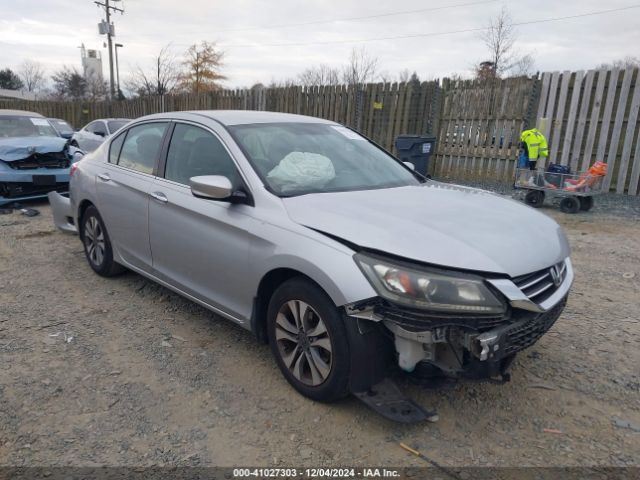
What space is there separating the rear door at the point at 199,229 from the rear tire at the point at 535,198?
6.98 meters

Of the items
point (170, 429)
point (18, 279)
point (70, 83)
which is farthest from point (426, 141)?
point (70, 83)

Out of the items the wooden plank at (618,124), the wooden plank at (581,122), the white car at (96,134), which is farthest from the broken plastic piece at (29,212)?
the wooden plank at (618,124)

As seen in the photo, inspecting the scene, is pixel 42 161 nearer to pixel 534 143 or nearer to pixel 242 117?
pixel 242 117

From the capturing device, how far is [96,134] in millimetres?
13508

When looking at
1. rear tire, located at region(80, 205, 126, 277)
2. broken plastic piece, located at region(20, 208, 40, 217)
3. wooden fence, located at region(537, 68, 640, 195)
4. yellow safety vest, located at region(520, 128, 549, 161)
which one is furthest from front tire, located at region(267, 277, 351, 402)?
wooden fence, located at region(537, 68, 640, 195)

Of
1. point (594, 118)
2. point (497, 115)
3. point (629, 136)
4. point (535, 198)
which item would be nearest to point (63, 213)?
point (535, 198)

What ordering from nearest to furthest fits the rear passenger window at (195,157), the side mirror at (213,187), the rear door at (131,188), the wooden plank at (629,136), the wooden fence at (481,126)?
1. the side mirror at (213,187)
2. the rear passenger window at (195,157)
3. the rear door at (131,188)
4. the wooden plank at (629,136)
5. the wooden fence at (481,126)

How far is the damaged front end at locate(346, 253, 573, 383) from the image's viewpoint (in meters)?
2.29

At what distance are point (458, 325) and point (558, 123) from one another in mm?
9363

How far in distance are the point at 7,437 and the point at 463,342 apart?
7.87 feet

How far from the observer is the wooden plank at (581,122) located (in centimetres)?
972

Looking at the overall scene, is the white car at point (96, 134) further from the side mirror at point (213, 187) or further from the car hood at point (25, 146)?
the side mirror at point (213, 187)

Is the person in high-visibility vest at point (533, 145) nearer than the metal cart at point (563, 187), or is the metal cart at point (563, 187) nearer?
the metal cart at point (563, 187)

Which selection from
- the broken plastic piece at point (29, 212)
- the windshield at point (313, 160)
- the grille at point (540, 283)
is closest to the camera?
the grille at point (540, 283)
